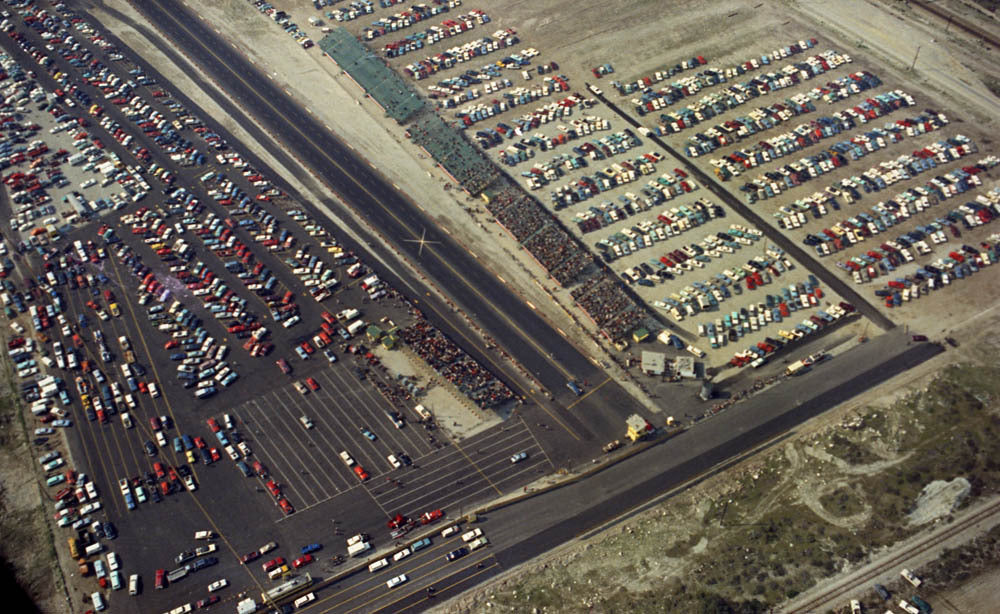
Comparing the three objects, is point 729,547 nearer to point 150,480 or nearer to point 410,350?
point 410,350

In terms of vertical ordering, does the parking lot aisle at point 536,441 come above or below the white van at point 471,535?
above

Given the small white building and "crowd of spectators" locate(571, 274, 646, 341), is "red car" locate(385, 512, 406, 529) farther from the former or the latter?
"crowd of spectators" locate(571, 274, 646, 341)


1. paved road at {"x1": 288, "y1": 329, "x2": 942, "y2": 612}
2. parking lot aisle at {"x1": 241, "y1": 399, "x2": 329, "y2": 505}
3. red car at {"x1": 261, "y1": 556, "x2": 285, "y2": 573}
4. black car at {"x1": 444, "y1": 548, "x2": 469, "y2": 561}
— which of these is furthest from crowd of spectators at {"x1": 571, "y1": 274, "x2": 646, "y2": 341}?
red car at {"x1": 261, "y1": 556, "x2": 285, "y2": 573}

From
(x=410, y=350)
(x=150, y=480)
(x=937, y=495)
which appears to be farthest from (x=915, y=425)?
(x=150, y=480)

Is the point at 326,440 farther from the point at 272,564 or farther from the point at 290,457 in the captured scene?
the point at 272,564

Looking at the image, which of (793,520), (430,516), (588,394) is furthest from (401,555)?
(793,520)

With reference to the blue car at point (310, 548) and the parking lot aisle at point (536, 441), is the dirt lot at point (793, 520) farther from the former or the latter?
the blue car at point (310, 548)

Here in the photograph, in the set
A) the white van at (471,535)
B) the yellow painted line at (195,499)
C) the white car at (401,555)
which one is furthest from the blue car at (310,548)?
the white van at (471,535)
